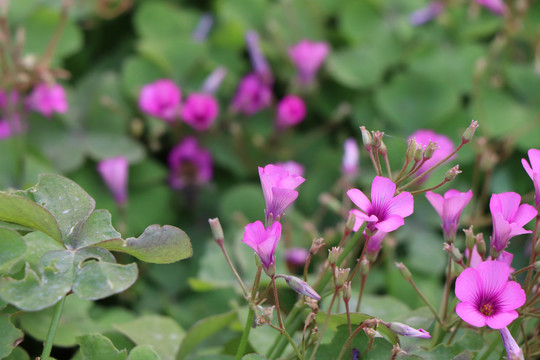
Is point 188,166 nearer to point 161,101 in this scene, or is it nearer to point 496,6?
point 161,101

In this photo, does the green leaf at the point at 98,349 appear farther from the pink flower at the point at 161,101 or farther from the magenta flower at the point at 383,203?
the pink flower at the point at 161,101

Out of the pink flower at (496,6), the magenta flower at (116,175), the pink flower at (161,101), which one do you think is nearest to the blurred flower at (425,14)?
the pink flower at (496,6)

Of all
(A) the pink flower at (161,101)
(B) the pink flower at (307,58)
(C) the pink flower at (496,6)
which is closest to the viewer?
(A) the pink flower at (161,101)

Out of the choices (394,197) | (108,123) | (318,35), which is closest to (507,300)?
(394,197)

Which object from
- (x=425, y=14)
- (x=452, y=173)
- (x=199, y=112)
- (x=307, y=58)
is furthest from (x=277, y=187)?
(x=425, y=14)

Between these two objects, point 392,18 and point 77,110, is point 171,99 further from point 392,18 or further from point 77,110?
point 392,18

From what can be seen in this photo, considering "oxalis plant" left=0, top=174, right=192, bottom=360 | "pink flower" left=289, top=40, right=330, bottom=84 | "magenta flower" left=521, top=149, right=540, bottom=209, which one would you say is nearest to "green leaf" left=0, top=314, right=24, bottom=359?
"oxalis plant" left=0, top=174, right=192, bottom=360
